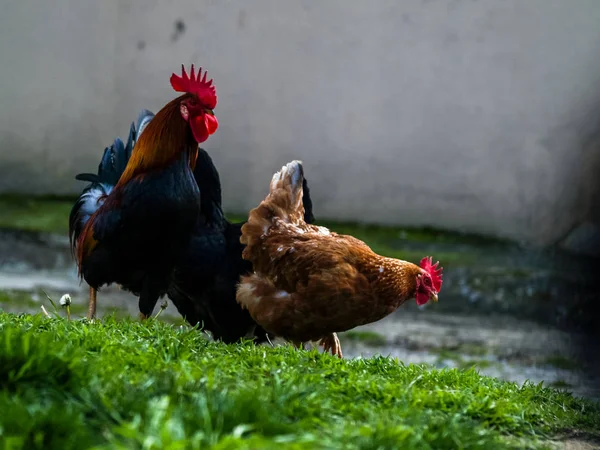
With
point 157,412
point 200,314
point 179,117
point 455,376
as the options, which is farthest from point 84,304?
point 157,412

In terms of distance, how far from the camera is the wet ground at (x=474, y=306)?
657 centimetres

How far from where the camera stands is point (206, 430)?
213 cm

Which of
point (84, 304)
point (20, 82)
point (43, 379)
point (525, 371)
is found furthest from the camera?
point (20, 82)

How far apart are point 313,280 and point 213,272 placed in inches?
42.4

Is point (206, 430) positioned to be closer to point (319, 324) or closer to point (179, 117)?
point (319, 324)

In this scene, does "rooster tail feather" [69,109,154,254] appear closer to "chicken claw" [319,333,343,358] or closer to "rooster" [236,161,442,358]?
"rooster" [236,161,442,358]

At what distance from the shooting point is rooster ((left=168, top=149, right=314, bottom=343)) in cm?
517

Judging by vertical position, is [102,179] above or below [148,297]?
above

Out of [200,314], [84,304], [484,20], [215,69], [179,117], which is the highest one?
[484,20]

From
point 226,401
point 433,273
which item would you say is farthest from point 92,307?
point 226,401

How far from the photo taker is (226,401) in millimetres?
2416

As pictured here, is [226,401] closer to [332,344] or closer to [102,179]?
[332,344]

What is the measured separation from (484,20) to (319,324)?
16.8ft

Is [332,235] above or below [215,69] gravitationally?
below
